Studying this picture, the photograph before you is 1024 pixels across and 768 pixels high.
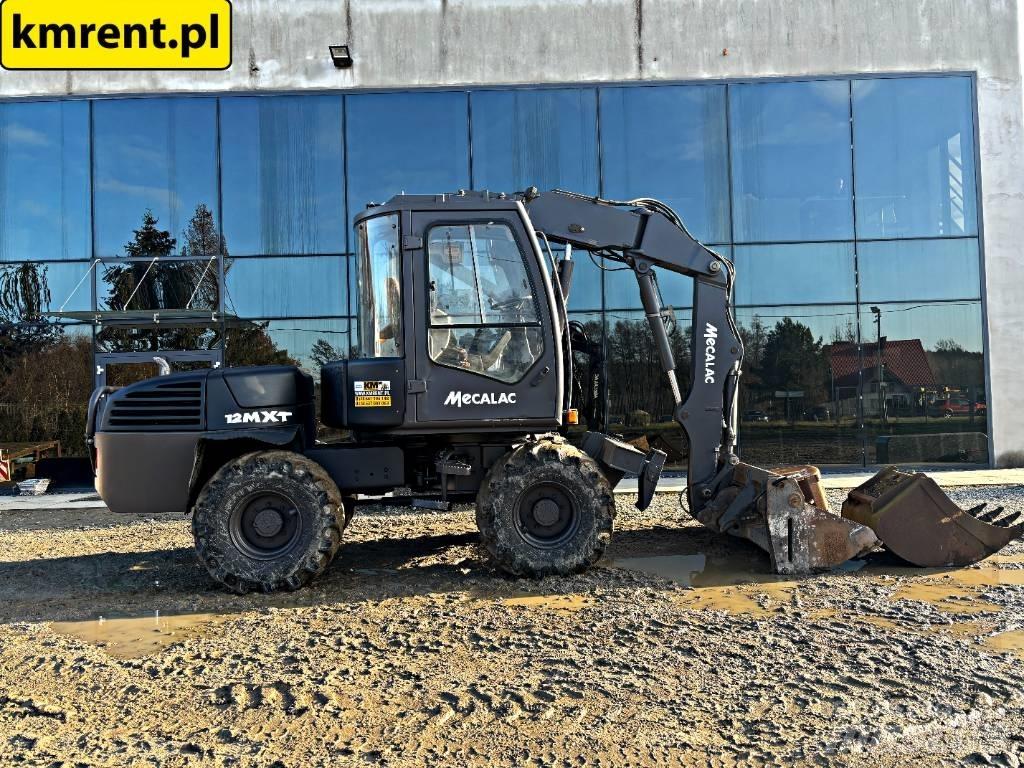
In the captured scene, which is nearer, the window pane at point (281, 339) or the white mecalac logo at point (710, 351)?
the white mecalac logo at point (710, 351)

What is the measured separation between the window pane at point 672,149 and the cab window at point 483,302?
8.53 meters

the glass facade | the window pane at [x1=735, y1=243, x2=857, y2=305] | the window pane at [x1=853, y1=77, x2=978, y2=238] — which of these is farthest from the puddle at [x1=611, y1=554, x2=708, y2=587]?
the window pane at [x1=853, y1=77, x2=978, y2=238]

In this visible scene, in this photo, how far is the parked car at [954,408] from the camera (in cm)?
1428

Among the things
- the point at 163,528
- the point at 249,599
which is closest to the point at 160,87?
the point at 163,528

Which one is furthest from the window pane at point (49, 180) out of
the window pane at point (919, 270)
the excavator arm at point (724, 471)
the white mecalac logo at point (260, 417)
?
the window pane at point (919, 270)

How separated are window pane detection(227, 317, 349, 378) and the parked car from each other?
10.6 m

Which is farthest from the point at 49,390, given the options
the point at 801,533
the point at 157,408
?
the point at 801,533

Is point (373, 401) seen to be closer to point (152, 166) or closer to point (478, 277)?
point (478, 277)

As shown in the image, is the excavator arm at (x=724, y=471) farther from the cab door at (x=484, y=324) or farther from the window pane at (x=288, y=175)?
the window pane at (x=288, y=175)

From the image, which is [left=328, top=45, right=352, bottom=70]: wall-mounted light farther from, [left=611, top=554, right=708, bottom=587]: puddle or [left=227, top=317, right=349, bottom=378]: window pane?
[left=611, top=554, right=708, bottom=587]: puddle

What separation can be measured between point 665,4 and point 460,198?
32.6ft

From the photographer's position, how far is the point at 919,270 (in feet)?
46.7

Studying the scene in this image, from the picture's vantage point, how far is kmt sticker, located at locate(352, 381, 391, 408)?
6117 millimetres

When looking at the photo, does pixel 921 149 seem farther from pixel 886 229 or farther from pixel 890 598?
pixel 890 598
